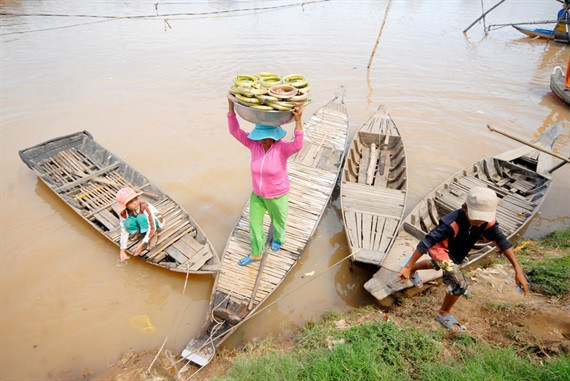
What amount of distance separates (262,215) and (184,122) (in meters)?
6.52

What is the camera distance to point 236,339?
4488mm

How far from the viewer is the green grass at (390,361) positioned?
2.92 m

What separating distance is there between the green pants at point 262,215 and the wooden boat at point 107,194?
0.76 metres

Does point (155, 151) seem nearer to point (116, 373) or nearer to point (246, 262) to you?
point (246, 262)

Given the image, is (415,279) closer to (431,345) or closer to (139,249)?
(431,345)

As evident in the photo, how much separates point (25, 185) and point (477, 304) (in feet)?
30.5

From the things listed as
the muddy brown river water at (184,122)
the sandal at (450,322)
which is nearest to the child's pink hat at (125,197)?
the muddy brown river water at (184,122)

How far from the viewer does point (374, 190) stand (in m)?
6.31

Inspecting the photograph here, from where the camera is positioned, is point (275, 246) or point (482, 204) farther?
point (275, 246)

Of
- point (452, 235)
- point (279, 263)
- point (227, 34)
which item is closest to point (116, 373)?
point (279, 263)

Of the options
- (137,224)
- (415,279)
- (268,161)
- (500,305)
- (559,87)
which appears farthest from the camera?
(559,87)

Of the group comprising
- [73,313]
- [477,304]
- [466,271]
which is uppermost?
[477,304]

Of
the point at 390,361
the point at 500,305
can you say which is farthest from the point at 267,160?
the point at 500,305

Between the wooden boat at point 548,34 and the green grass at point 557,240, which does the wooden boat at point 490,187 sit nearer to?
the green grass at point 557,240
